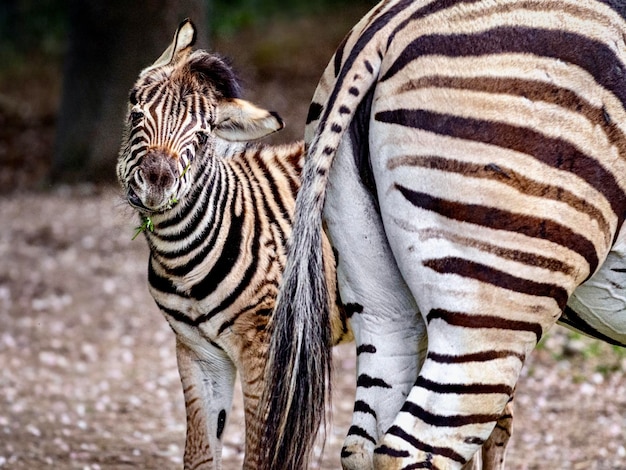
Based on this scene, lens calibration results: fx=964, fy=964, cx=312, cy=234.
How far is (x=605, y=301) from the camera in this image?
11.3 feet

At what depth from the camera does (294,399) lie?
344 cm

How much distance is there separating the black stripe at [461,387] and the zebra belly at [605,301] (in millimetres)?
575

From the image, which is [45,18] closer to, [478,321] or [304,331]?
[304,331]

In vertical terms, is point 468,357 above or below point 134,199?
below

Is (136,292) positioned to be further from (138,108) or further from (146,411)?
(138,108)

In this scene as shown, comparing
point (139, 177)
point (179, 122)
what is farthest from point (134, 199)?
point (179, 122)

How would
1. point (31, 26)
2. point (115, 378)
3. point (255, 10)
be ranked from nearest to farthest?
point (115, 378) < point (255, 10) < point (31, 26)

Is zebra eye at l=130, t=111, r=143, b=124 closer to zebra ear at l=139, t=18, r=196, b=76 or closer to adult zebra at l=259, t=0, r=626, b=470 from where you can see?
zebra ear at l=139, t=18, r=196, b=76

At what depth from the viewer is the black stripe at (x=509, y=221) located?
306 cm

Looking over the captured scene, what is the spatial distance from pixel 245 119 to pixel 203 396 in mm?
1395

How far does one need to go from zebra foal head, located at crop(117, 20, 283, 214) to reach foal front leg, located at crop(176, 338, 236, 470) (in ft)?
2.69

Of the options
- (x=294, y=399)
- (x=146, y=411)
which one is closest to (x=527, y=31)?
(x=294, y=399)

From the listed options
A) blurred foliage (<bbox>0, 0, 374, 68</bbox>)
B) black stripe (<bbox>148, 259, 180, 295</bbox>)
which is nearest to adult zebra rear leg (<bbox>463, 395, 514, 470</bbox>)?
black stripe (<bbox>148, 259, 180, 295</bbox>)

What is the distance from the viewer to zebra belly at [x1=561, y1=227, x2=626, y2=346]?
3.35m
